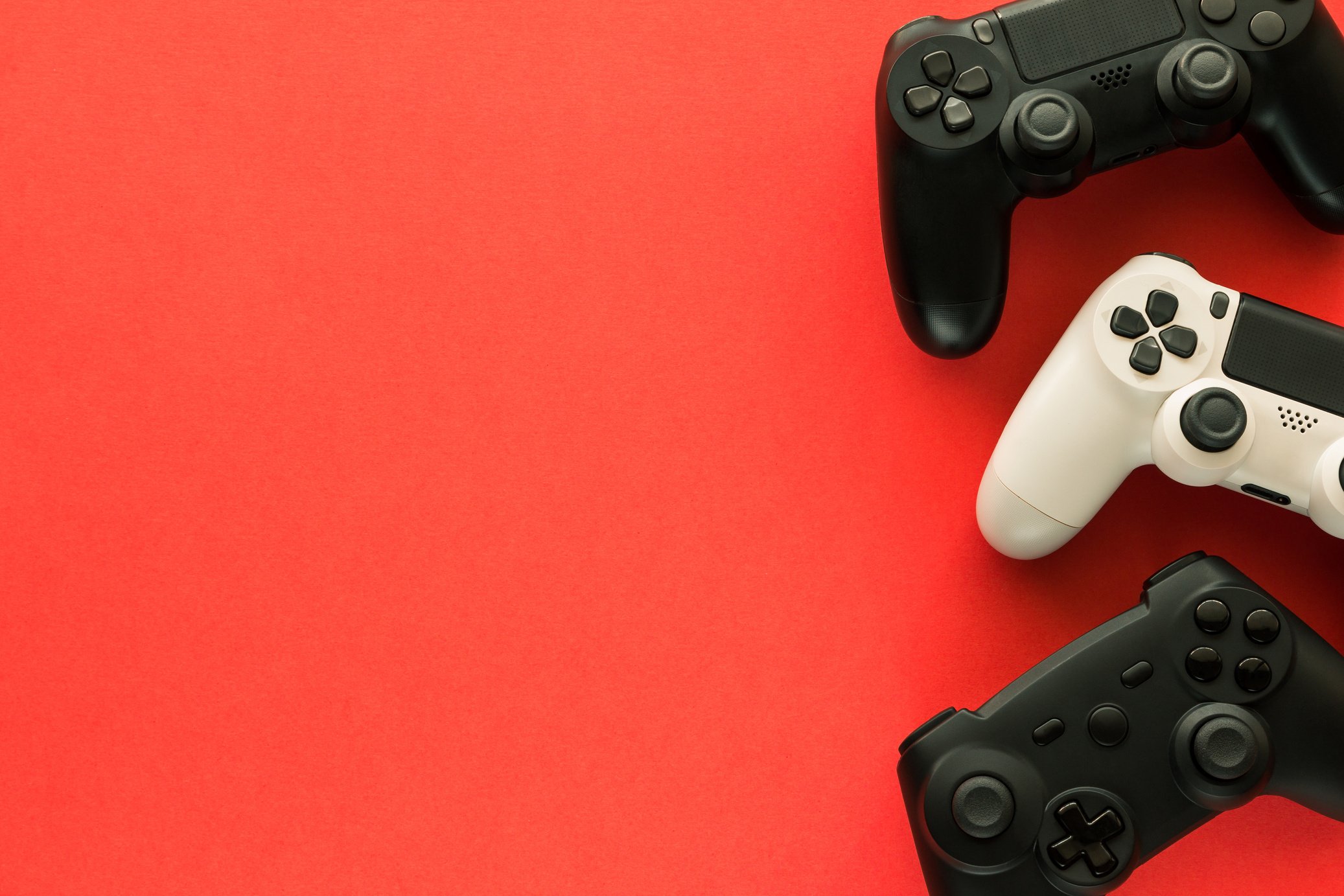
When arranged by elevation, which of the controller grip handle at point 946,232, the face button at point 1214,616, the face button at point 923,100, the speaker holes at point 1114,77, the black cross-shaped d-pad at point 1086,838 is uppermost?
the face button at point 923,100

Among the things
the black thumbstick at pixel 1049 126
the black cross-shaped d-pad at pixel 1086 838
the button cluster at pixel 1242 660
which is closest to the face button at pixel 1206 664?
the button cluster at pixel 1242 660

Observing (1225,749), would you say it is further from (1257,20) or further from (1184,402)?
(1257,20)

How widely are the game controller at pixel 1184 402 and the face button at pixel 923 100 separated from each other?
179 mm

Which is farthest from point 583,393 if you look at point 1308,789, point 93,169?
point 1308,789

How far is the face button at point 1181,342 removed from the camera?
0.70m

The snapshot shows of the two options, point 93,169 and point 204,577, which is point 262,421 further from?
point 93,169

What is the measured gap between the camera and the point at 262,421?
0.88m

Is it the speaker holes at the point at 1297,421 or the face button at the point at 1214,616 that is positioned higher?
the speaker holes at the point at 1297,421

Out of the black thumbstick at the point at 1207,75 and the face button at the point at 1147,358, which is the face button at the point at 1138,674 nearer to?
the face button at the point at 1147,358

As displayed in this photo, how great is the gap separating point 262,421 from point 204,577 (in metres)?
0.14

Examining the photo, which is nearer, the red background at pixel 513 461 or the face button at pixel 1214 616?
the face button at pixel 1214 616

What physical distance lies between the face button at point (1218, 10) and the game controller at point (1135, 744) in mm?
384

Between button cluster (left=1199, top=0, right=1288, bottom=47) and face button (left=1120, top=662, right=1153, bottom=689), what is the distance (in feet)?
1.45

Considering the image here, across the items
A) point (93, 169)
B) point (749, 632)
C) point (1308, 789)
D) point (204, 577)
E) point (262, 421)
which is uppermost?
point (93, 169)
